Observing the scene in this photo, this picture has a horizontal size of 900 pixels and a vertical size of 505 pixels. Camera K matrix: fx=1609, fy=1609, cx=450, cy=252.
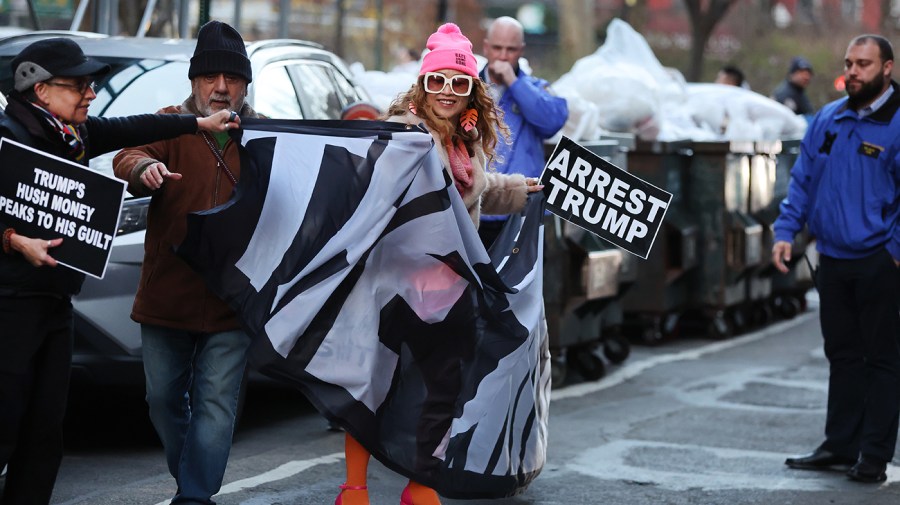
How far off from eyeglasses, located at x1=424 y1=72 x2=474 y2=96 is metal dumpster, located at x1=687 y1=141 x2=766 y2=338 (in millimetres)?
6771

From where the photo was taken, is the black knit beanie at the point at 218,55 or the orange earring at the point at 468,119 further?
the orange earring at the point at 468,119

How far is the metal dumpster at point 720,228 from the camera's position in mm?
12398

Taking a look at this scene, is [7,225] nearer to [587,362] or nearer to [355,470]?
[355,470]

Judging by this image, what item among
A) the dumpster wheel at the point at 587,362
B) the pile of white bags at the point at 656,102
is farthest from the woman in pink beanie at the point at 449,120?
the pile of white bags at the point at 656,102

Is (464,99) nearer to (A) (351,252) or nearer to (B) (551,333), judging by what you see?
(A) (351,252)

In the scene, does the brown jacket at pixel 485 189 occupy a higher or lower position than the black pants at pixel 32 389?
higher

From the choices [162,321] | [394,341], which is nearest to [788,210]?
[394,341]

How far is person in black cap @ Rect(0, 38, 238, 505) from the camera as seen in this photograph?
492 centimetres

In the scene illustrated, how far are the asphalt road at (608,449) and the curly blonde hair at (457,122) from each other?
1561mm

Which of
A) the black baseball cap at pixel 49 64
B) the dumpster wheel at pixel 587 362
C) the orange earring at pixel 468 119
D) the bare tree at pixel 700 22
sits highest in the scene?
the bare tree at pixel 700 22

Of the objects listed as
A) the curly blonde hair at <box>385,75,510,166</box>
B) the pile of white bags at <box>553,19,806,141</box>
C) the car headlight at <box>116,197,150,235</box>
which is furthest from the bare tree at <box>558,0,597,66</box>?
the curly blonde hair at <box>385,75,510,166</box>

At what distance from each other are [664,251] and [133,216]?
19.5 feet

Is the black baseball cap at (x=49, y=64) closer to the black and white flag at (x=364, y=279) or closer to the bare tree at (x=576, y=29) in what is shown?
the black and white flag at (x=364, y=279)

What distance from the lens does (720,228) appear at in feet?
41.3
